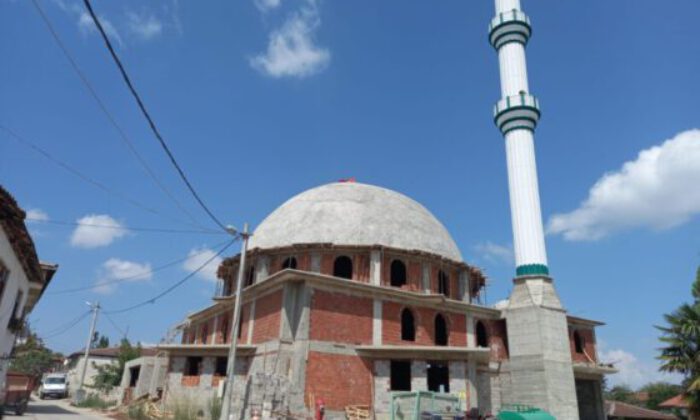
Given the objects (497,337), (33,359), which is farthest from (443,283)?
(33,359)

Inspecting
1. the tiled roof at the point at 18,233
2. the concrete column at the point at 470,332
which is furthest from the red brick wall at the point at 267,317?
the concrete column at the point at 470,332

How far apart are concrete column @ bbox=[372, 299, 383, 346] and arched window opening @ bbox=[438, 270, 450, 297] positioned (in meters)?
5.43

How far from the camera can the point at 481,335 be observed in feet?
87.5

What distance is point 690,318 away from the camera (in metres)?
20.4

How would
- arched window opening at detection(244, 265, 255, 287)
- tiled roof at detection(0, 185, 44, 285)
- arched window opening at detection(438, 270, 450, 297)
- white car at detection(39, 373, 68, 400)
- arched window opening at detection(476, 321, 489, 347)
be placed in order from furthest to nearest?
white car at detection(39, 373, 68, 400), arched window opening at detection(244, 265, 255, 287), arched window opening at detection(438, 270, 450, 297), arched window opening at detection(476, 321, 489, 347), tiled roof at detection(0, 185, 44, 285)

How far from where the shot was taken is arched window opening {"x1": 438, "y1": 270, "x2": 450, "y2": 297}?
27.3 metres

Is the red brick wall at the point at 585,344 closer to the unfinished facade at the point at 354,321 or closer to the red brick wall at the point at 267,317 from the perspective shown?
the unfinished facade at the point at 354,321

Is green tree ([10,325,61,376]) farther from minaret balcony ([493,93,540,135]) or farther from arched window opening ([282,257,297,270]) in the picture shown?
Result: minaret balcony ([493,93,540,135])

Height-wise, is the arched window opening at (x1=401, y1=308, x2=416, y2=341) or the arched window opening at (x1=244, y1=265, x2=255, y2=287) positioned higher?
the arched window opening at (x1=244, y1=265, x2=255, y2=287)

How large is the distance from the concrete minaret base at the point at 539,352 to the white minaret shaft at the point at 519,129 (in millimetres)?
1514

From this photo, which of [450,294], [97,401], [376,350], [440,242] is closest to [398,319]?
[376,350]

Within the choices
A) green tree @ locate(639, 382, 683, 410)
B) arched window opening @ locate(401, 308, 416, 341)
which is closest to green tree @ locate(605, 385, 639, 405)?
green tree @ locate(639, 382, 683, 410)

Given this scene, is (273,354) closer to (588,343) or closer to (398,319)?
(398,319)

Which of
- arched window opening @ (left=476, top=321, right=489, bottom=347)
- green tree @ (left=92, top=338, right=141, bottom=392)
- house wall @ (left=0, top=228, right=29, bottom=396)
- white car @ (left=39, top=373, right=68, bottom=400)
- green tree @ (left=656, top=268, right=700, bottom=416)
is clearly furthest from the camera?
green tree @ (left=92, top=338, right=141, bottom=392)
